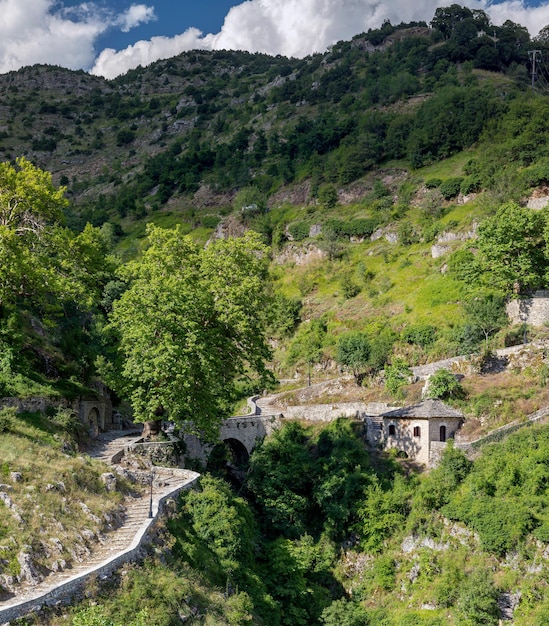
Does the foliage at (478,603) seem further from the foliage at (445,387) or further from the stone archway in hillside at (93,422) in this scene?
the stone archway in hillside at (93,422)

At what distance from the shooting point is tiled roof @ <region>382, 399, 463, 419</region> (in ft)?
116

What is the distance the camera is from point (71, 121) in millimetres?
157750

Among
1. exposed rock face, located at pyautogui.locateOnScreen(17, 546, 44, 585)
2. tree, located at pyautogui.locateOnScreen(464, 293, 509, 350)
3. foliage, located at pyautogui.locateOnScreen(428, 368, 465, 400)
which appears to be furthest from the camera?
tree, located at pyautogui.locateOnScreen(464, 293, 509, 350)

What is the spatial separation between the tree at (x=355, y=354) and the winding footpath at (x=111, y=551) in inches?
818

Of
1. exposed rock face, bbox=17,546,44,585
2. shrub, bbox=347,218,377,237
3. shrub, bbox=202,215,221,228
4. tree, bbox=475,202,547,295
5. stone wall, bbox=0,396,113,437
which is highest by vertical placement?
shrub, bbox=202,215,221,228

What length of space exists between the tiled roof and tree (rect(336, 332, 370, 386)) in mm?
8788

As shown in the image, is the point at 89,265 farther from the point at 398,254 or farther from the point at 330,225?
the point at 330,225

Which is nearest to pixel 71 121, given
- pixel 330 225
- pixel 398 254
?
pixel 330 225

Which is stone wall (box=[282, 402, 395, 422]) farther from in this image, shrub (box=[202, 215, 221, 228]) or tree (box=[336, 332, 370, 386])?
shrub (box=[202, 215, 221, 228])

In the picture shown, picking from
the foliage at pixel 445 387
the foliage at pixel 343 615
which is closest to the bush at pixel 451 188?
→ the foliage at pixel 445 387

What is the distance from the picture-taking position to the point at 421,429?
35.8 metres

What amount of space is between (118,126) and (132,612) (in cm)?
15211

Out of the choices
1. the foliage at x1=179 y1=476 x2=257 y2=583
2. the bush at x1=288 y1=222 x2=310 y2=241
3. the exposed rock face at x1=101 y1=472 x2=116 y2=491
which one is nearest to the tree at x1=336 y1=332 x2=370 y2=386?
the foliage at x1=179 y1=476 x2=257 y2=583

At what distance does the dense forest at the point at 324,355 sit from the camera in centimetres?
2512
